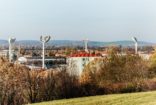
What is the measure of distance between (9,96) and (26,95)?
424cm

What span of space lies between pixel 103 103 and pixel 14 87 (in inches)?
637

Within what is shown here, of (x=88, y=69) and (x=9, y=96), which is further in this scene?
(x=88, y=69)

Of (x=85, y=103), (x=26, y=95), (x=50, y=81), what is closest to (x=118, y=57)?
(x=50, y=81)

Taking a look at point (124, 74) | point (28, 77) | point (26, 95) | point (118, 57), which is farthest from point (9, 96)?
point (118, 57)

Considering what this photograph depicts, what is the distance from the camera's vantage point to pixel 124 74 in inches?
2106

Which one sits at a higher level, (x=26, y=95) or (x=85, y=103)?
(x=85, y=103)

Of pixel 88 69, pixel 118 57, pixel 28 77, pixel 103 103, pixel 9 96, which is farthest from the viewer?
pixel 118 57

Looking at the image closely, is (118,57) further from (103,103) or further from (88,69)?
(103,103)

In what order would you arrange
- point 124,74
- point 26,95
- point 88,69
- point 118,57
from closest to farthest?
point 26,95 < point 124,74 < point 88,69 < point 118,57

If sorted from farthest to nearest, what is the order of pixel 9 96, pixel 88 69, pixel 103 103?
pixel 88 69 < pixel 9 96 < pixel 103 103

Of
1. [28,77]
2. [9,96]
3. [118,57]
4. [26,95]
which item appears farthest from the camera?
[118,57]

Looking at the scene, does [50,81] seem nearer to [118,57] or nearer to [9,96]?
[9,96]

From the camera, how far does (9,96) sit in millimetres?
24656

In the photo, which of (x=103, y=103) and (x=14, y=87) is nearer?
(x=103, y=103)
